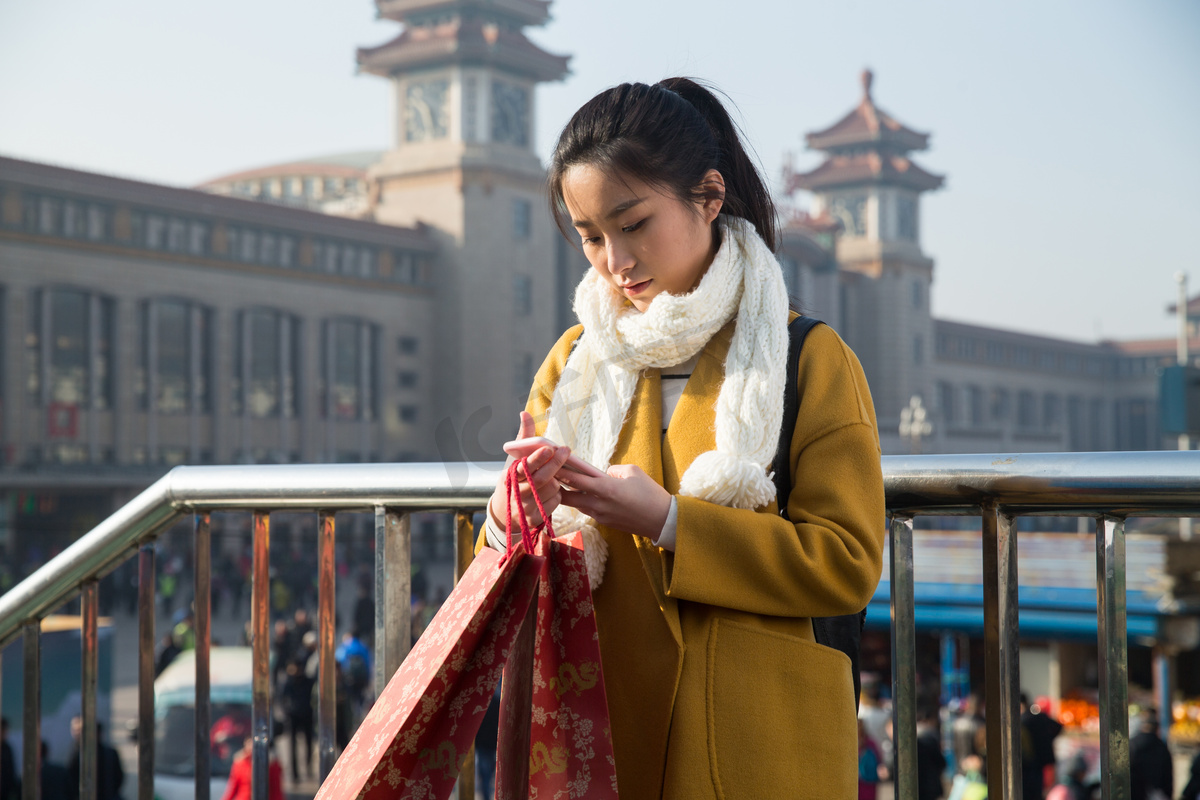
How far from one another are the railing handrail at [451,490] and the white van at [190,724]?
15.5ft

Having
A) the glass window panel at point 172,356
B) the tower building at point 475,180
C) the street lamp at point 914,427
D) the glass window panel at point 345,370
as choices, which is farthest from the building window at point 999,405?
the glass window panel at point 172,356

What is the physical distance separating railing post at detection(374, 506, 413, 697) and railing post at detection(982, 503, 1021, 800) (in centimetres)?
87

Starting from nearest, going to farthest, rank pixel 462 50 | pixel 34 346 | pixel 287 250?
pixel 34 346
pixel 287 250
pixel 462 50

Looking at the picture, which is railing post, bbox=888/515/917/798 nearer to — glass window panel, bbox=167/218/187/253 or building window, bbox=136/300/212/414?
building window, bbox=136/300/212/414

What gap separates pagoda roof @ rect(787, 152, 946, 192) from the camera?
49.9 m

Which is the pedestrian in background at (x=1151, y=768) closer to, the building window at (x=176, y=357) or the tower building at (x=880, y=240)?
the building window at (x=176, y=357)

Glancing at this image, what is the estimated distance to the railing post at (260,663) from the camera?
1886 millimetres

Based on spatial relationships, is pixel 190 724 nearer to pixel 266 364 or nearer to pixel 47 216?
pixel 47 216

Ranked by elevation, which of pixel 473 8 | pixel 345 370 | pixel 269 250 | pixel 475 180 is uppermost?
pixel 473 8

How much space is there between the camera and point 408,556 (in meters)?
1.81

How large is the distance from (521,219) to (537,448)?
112 feet

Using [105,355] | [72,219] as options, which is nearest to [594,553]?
[72,219]

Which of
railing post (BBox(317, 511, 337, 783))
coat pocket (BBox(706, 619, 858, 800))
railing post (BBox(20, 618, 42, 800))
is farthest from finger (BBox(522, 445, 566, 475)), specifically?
railing post (BBox(20, 618, 42, 800))

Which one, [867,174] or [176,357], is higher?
[867,174]
